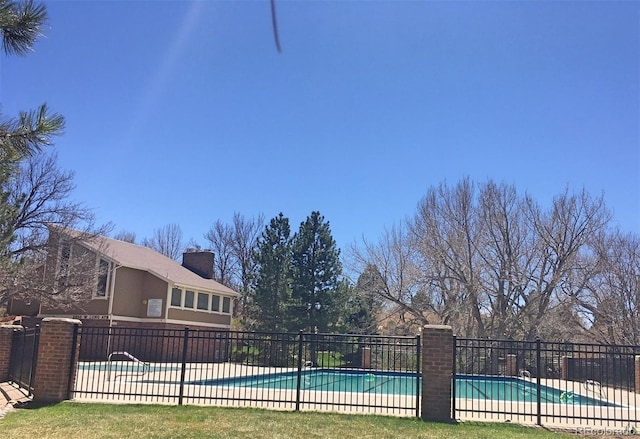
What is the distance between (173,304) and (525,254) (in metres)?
18.8

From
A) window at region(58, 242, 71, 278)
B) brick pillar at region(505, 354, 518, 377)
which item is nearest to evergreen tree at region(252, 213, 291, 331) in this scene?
window at region(58, 242, 71, 278)

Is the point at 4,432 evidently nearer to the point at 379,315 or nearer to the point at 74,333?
the point at 74,333

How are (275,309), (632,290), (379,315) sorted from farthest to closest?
1. (379,315)
2. (275,309)
3. (632,290)

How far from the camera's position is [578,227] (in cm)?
2839

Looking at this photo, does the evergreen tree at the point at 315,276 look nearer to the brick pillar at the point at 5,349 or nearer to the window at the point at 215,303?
the window at the point at 215,303

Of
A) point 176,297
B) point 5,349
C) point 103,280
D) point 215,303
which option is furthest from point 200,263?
point 5,349

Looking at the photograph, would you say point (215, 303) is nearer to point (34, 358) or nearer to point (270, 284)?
point (270, 284)

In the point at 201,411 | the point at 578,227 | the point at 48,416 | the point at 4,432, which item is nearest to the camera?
the point at 4,432

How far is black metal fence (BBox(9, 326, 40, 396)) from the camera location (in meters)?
12.4

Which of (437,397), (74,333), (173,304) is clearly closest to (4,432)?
(74,333)

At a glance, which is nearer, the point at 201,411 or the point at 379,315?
the point at 201,411

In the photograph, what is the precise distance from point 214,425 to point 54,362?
4212mm

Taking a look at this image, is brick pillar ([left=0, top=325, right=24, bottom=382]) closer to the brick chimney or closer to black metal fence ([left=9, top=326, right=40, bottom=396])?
black metal fence ([left=9, top=326, right=40, bottom=396])

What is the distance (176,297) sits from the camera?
3084cm
